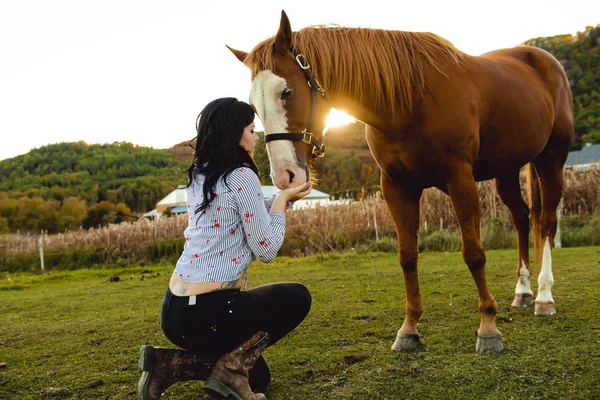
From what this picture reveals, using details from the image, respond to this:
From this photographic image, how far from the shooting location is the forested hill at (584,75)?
166 ft

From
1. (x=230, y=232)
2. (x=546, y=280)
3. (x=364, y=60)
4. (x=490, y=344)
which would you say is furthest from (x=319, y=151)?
(x=546, y=280)

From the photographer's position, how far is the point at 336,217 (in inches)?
510

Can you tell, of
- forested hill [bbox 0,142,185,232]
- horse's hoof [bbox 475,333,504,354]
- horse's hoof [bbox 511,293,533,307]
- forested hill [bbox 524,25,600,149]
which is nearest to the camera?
horse's hoof [bbox 475,333,504,354]

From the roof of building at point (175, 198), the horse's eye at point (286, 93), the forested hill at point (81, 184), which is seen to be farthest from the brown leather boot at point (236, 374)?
the roof of building at point (175, 198)

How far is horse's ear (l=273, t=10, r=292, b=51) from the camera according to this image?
248cm

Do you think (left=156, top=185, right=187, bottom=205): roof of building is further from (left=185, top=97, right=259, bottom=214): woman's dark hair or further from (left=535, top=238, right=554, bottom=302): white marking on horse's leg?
(left=185, top=97, right=259, bottom=214): woman's dark hair

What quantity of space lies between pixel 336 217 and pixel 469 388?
423 inches

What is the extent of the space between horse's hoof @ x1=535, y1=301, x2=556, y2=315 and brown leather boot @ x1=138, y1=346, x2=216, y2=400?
8.83ft

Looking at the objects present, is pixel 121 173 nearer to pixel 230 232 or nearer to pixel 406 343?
pixel 406 343

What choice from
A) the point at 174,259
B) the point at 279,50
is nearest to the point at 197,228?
the point at 279,50

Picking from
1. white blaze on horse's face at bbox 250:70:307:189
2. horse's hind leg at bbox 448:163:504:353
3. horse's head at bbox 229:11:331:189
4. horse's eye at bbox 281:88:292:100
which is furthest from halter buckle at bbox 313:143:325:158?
horse's hind leg at bbox 448:163:504:353

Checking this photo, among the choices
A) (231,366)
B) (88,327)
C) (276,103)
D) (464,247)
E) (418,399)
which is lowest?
(88,327)

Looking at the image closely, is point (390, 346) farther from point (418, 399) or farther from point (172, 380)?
point (172, 380)

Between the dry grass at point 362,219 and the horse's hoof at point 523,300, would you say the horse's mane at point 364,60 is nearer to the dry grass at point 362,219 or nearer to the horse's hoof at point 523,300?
the horse's hoof at point 523,300
